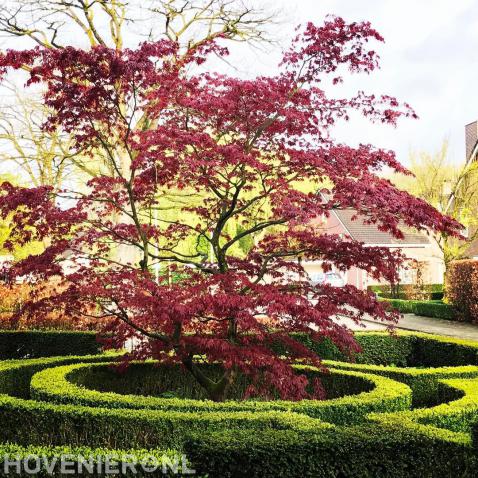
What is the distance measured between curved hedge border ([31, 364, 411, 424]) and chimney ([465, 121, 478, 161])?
33683 millimetres

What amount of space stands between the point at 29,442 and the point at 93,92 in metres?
4.09

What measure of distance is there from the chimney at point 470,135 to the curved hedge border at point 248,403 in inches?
1326

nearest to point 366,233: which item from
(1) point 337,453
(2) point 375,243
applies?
(2) point 375,243

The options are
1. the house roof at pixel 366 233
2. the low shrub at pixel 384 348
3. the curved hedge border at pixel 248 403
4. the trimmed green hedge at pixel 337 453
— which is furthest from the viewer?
the house roof at pixel 366 233

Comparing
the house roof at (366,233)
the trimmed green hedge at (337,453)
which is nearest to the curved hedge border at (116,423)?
the trimmed green hedge at (337,453)

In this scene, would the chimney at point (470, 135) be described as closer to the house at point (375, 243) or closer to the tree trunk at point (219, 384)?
Result: the house at point (375, 243)

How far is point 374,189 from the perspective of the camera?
24.2 ft

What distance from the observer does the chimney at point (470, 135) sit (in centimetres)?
3878

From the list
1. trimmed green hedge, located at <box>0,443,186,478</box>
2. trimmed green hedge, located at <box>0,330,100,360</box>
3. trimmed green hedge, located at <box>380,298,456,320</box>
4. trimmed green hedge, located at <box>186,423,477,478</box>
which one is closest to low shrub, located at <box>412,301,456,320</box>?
trimmed green hedge, located at <box>380,298,456,320</box>

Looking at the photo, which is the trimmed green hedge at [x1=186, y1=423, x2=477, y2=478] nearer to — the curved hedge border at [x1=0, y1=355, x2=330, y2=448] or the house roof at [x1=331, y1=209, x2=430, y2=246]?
the curved hedge border at [x1=0, y1=355, x2=330, y2=448]

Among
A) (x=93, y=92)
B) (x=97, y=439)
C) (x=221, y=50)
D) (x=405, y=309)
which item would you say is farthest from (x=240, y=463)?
(x=405, y=309)

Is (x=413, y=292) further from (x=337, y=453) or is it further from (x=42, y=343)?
(x=337, y=453)

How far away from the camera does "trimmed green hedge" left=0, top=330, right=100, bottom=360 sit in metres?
12.5

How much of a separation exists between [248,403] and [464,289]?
20.3 m
